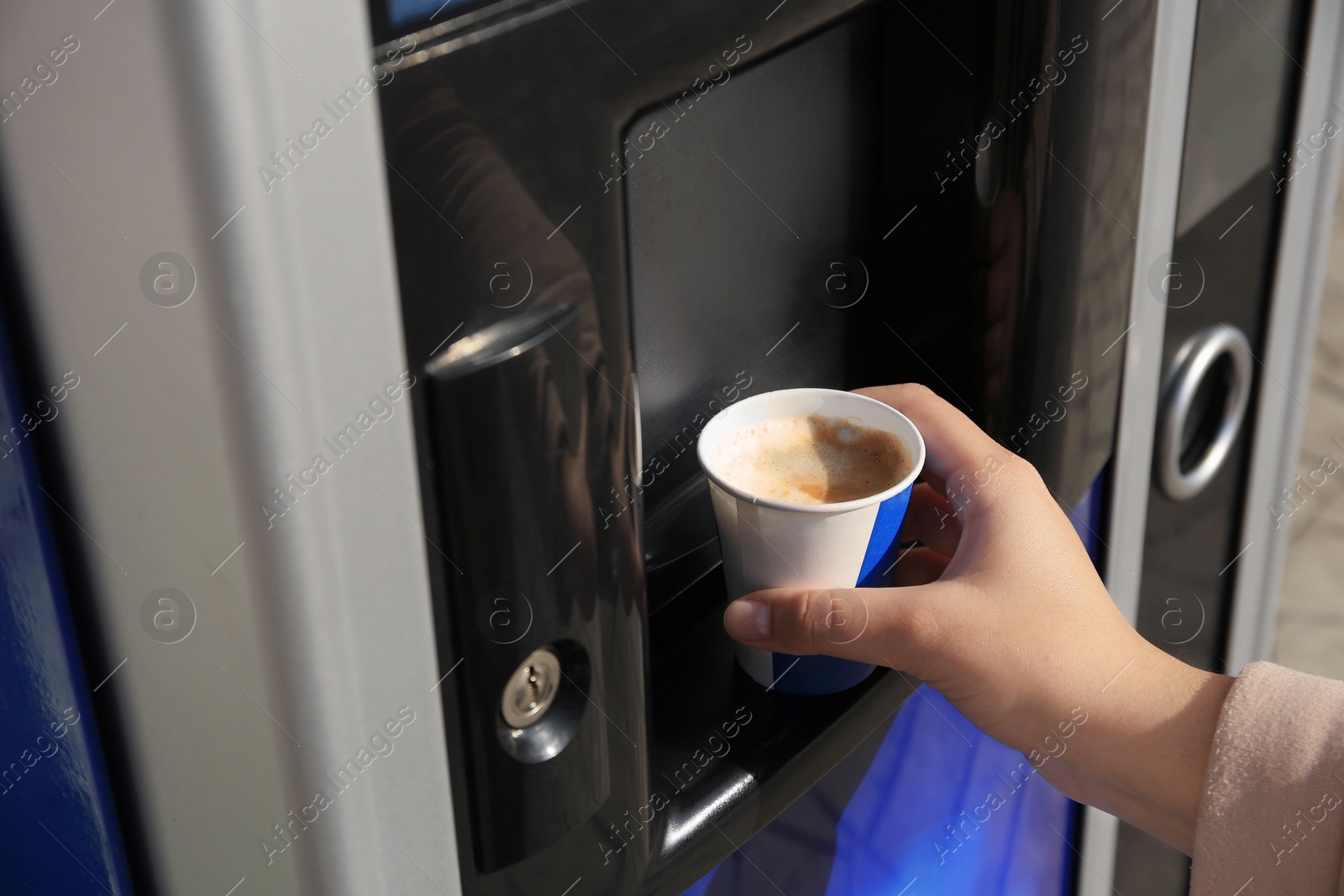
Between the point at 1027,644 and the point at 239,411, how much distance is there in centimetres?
51

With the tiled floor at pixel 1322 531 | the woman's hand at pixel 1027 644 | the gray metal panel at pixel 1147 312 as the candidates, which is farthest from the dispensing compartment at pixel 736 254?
the tiled floor at pixel 1322 531

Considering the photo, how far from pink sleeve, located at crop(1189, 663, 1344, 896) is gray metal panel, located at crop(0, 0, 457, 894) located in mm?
460

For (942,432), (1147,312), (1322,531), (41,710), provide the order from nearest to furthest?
(41,710) < (942,432) < (1147,312) < (1322,531)

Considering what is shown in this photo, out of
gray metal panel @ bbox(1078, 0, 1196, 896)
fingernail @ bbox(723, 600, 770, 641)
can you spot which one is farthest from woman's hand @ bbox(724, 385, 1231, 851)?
gray metal panel @ bbox(1078, 0, 1196, 896)

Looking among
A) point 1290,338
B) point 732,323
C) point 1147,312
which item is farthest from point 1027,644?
point 1290,338

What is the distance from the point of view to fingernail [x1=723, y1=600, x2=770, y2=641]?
0.72 meters

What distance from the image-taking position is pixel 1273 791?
0.70 metres

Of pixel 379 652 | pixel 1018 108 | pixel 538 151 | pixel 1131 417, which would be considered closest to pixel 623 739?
pixel 379 652

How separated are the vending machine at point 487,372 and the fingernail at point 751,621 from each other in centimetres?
7

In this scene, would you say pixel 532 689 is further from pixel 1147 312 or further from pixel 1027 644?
pixel 1147 312

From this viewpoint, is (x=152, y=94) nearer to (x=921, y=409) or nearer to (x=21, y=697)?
(x=21, y=697)

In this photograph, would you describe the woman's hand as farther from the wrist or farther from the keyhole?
the keyhole

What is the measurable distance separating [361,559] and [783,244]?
441 mm

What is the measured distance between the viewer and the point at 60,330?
439 mm
